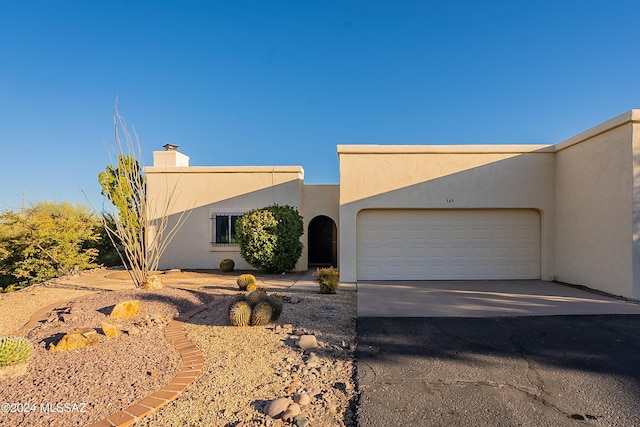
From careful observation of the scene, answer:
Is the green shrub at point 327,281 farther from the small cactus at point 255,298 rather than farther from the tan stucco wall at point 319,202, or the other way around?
the tan stucco wall at point 319,202

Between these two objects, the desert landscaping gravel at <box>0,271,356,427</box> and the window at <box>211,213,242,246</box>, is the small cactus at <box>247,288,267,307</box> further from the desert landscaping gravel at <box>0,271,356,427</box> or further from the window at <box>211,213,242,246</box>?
the window at <box>211,213,242,246</box>

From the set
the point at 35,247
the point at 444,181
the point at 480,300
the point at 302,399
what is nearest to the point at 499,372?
the point at 302,399

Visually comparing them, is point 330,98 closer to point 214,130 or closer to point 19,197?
point 214,130

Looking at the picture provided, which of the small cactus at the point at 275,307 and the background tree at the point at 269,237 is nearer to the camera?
the small cactus at the point at 275,307

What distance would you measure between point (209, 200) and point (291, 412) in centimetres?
1233

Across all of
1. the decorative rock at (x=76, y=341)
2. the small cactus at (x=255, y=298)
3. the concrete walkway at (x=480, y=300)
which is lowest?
the concrete walkway at (x=480, y=300)

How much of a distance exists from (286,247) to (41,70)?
881 centimetres

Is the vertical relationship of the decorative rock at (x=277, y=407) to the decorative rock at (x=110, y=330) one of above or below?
below

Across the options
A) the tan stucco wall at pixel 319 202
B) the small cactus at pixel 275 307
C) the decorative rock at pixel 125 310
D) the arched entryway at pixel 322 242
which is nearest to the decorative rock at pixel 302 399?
the small cactus at pixel 275 307

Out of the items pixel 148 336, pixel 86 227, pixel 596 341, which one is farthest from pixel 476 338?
pixel 86 227

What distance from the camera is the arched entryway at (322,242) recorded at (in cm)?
1518

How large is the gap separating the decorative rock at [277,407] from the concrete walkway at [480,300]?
3537 millimetres

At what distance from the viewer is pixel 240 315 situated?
5875 mm

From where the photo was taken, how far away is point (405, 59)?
41.6 ft
